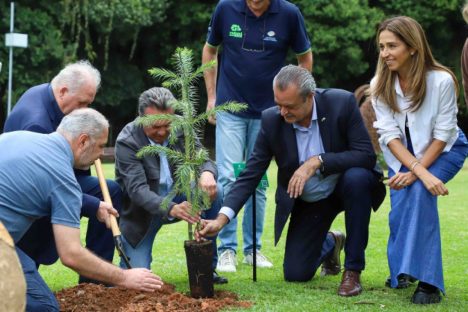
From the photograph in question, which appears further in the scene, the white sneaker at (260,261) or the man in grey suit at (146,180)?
the white sneaker at (260,261)

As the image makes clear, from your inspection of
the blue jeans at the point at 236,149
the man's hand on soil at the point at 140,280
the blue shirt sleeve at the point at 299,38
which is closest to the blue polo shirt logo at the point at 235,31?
the blue shirt sleeve at the point at 299,38

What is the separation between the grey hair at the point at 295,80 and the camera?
6254mm

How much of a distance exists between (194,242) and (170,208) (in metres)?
0.45

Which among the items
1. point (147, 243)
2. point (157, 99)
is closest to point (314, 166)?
point (157, 99)

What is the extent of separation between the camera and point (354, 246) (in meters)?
6.45

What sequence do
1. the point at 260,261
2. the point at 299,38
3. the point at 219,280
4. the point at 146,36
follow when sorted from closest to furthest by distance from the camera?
the point at 219,280, the point at 260,261, the point at 299,38, the point at 146,36

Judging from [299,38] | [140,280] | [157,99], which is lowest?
[140,280]

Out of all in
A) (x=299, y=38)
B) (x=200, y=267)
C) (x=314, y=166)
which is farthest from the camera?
(x=299, y=38)

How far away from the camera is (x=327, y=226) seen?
706 centimetres

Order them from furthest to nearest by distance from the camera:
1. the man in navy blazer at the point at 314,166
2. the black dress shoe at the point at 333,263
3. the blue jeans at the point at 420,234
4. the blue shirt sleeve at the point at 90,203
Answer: the black dress shoe at the point at 333,263 < the man in navy blazer at the point at 314,166 < the blue shirt sleeve at the point at 90,203 < the blue jeans at the point at 420,234

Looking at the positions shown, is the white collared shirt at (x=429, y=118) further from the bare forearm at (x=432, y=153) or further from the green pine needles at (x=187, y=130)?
the green pine needles at (x=187, y=130)

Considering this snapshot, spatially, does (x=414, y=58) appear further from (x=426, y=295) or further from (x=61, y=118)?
(x=61, y=118)

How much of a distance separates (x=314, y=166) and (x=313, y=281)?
99 cm

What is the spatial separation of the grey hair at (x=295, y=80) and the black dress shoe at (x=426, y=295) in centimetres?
152
